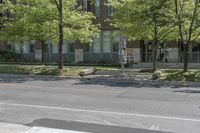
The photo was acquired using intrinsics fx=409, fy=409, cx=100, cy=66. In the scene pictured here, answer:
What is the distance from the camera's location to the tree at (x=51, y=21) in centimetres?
2722

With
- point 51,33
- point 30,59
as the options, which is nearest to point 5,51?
point 30,59

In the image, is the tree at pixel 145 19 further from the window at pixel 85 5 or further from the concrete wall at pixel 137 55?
the window at pixel 85 5

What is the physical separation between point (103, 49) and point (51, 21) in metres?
15.3

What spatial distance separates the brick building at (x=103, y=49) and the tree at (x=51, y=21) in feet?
31.0

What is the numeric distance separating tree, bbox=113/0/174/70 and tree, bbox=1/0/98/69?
2874 millimetres

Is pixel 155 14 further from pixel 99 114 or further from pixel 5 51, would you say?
pixel 5 51

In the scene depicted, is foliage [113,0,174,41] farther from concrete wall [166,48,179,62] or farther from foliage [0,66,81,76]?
concrete wall [166,48,179,62]

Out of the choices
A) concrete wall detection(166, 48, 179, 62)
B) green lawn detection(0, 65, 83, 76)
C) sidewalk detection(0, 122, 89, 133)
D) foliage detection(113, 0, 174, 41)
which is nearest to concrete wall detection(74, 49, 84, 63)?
concrete wall detection(166, 48, 179, 62)

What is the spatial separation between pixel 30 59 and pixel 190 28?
1009 inches

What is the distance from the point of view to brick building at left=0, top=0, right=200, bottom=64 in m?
38.4

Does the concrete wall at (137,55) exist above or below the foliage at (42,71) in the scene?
above

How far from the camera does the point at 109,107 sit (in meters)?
12.4

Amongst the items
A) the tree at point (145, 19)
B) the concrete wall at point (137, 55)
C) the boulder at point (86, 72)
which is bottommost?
the boulder at point (86, 72)

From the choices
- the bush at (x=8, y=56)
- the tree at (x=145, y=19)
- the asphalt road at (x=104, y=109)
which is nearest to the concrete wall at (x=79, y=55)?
the bush at (x=8, y=56)
